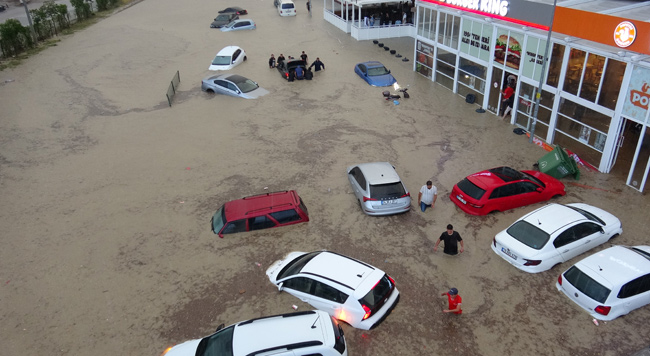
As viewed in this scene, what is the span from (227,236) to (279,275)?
2684 millimetres

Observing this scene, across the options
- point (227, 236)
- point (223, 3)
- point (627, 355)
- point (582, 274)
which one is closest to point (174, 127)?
point (227, 236)

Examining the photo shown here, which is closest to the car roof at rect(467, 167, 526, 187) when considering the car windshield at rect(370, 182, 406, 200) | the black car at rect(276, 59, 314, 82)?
the car windshield at rect(370, 182, 406, 200)

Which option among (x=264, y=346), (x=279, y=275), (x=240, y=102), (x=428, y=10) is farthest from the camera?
(x=428, y=10)

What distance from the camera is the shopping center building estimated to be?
45.4 feet

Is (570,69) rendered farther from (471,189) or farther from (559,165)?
(471,189)

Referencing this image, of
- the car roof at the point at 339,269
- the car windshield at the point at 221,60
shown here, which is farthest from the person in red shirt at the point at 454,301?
the car windshield at the point at 221,60

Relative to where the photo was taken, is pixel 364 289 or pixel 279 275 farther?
pixel 279 275

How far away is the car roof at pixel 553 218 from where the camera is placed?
11172mm

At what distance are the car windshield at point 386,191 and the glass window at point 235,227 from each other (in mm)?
3901

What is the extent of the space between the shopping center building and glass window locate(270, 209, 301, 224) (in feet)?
34.3

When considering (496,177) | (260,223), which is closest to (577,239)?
(496,177)

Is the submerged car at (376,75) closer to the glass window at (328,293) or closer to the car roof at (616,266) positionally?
the car roof at (616,266)

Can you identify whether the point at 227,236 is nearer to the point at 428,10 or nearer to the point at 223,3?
the point at 428,10

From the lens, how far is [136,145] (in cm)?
1875
